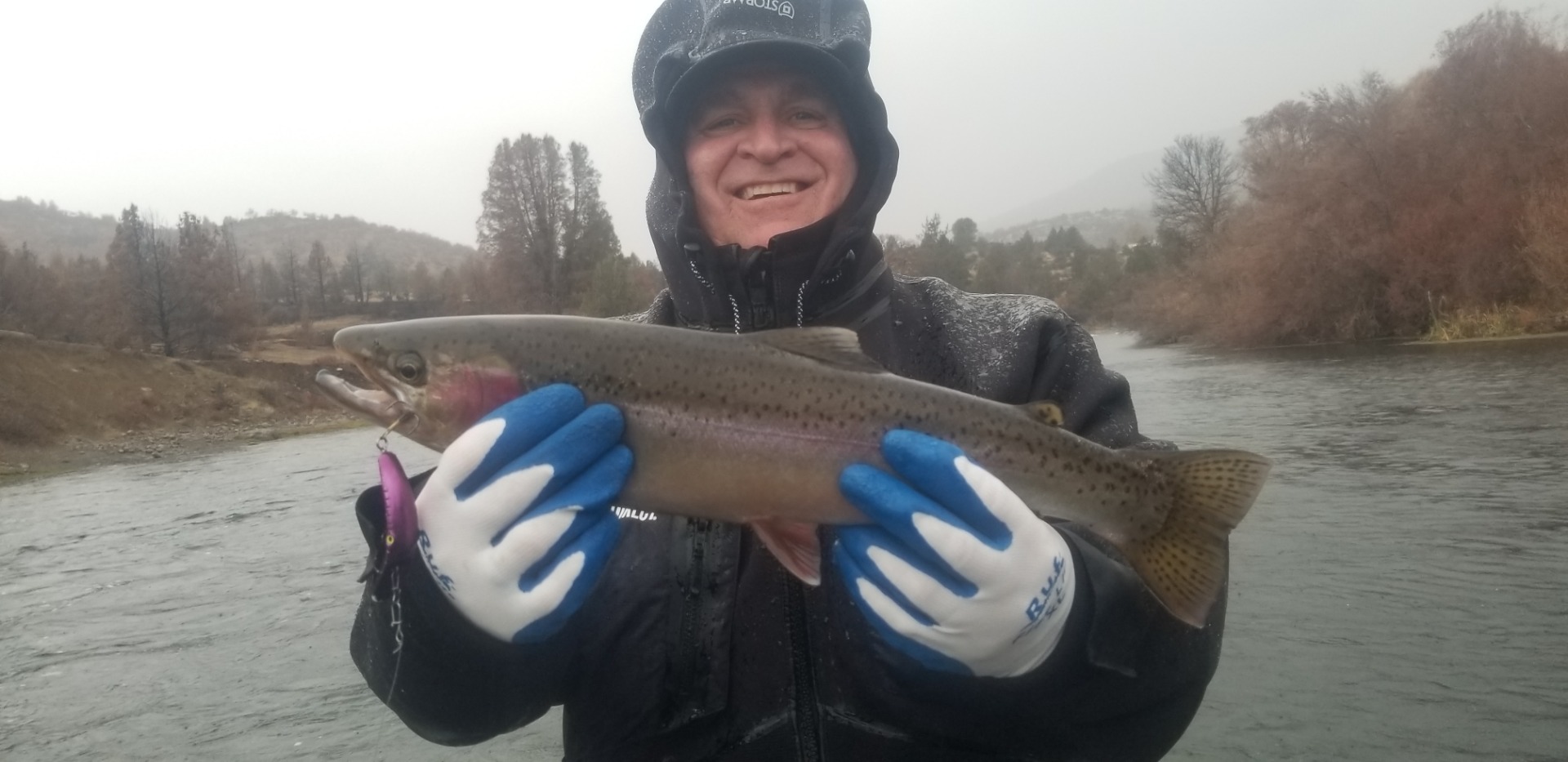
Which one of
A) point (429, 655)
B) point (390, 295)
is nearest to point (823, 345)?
point (429, 655)

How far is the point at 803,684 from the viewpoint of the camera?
2.89 meters

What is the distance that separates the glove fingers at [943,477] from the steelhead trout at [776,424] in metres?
0.11

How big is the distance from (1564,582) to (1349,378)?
18.7 metres

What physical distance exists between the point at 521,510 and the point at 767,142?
1.54 meters

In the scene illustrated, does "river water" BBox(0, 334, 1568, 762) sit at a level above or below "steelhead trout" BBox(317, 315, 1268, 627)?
below

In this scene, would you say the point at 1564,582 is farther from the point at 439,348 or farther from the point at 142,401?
the point at 142,401

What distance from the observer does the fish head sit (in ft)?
9.57

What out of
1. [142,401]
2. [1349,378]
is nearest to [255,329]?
[142,401]

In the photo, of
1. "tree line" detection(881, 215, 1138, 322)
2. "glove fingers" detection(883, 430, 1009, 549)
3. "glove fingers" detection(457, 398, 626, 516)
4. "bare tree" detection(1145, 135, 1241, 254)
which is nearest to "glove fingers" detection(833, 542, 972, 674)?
"glove fingers" detection(883, 430, 1009, 549)

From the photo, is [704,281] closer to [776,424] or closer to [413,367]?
[776,424]

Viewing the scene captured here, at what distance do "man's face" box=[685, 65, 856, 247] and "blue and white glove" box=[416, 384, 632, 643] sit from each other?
1.11 meters

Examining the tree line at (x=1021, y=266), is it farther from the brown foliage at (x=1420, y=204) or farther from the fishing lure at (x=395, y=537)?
the fishing lure at (x=395, y=537)

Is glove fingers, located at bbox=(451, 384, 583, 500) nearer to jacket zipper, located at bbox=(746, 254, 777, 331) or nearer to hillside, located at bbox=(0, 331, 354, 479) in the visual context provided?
jacket zipper, located at bbox=(746, 254, 777, 331)

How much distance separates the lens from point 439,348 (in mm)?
2947
